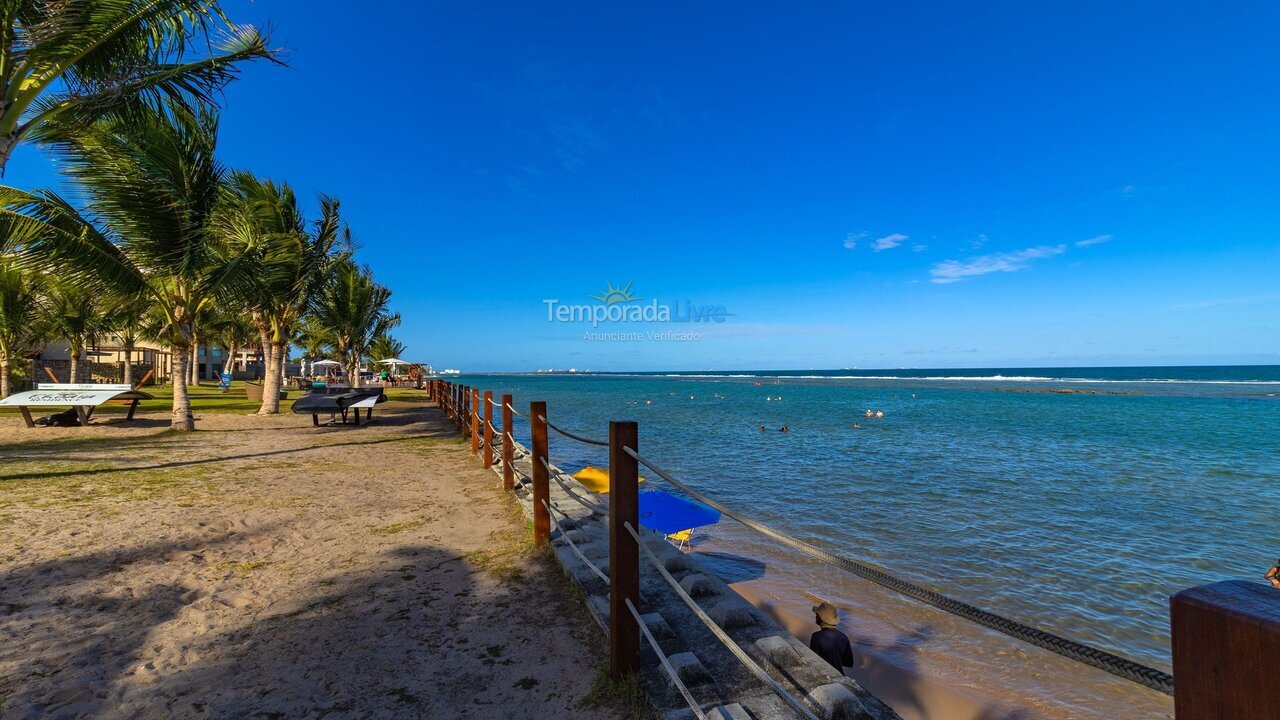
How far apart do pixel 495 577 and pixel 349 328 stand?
25609 millimetres

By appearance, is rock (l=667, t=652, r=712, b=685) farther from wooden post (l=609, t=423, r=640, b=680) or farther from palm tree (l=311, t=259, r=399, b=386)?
palm tree (l=311, t=259, r=399, b=386)

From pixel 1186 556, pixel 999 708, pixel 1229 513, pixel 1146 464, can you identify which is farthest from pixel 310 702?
pixel 1146 464

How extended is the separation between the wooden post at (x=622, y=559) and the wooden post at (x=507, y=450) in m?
3.96

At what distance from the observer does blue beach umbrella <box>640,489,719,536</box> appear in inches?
294

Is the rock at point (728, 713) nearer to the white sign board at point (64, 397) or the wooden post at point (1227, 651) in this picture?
the wooden post at point (1227, 651)

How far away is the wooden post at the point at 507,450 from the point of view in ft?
22.2

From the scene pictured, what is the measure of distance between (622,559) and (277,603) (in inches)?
112

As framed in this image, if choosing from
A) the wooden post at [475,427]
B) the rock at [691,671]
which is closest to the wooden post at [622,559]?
the rock at [691,671]

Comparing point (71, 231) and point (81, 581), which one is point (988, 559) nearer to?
point (81, 581)

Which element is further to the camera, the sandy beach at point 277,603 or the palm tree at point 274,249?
the palm tree at point 274,249

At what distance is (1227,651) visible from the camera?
0.73 m

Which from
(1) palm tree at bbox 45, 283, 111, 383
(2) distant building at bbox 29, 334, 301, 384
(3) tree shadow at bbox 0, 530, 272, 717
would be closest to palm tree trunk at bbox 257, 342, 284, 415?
(1) palm tree at bbox 45, 283, 111, 383

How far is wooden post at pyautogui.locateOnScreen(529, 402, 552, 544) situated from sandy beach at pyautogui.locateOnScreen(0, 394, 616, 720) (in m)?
0.25

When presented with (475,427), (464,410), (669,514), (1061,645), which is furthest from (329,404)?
(1061,645)
